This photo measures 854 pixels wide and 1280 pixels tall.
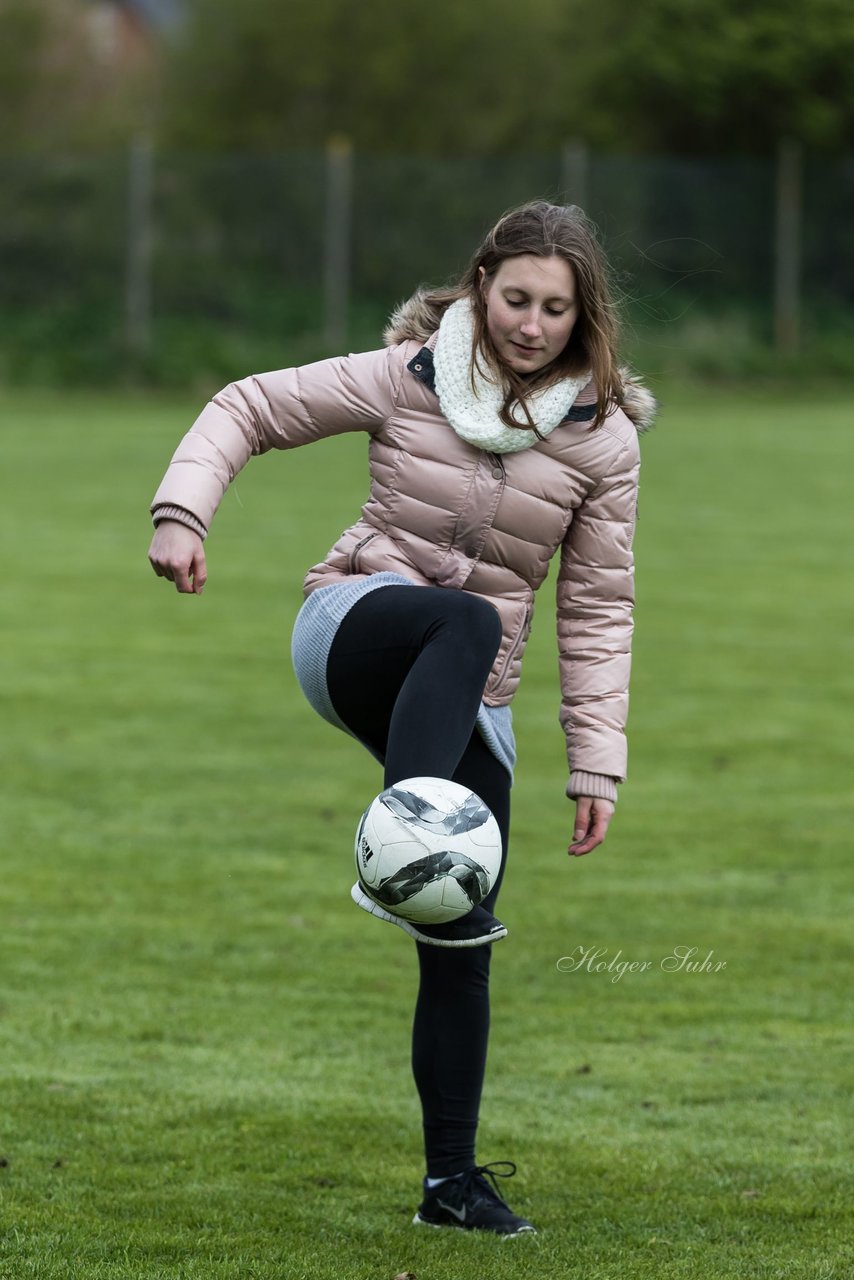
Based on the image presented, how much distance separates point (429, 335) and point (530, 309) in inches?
9.4

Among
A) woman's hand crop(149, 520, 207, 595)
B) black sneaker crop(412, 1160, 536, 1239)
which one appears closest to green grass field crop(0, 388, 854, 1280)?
black sneaker crop(412, 1160, 536, 1239)

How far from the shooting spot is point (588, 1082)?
18.2 ft

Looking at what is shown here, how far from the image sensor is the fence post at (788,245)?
102ft

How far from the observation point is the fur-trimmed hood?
13.7 ft

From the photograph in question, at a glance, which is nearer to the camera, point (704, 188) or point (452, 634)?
point (452, 634)

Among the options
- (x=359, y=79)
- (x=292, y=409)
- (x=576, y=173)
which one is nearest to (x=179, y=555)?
(x=292, y=409)

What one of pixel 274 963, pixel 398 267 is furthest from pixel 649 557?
pixel 398 267

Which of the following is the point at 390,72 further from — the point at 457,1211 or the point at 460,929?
the point at 460,929

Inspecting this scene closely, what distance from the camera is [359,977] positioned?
21.4 ft

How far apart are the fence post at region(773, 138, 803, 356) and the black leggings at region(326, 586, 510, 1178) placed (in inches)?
1111

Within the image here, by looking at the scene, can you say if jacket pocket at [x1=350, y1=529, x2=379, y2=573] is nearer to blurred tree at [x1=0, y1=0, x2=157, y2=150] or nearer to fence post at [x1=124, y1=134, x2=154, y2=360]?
fence post at [x1=124, y1=134, x2=154, y2=360]

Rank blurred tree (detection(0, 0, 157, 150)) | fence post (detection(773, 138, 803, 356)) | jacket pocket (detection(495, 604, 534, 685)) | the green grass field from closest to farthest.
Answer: jacket pocket (detection(495, 604, 534, 685)), the green grass field, fence post (detection(773, 138, 803, 356)), blurred tree (detection(0, 0, 157, 150))

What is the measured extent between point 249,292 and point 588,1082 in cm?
2527

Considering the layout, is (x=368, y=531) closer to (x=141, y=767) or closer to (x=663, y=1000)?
(x=663, y=1000)
